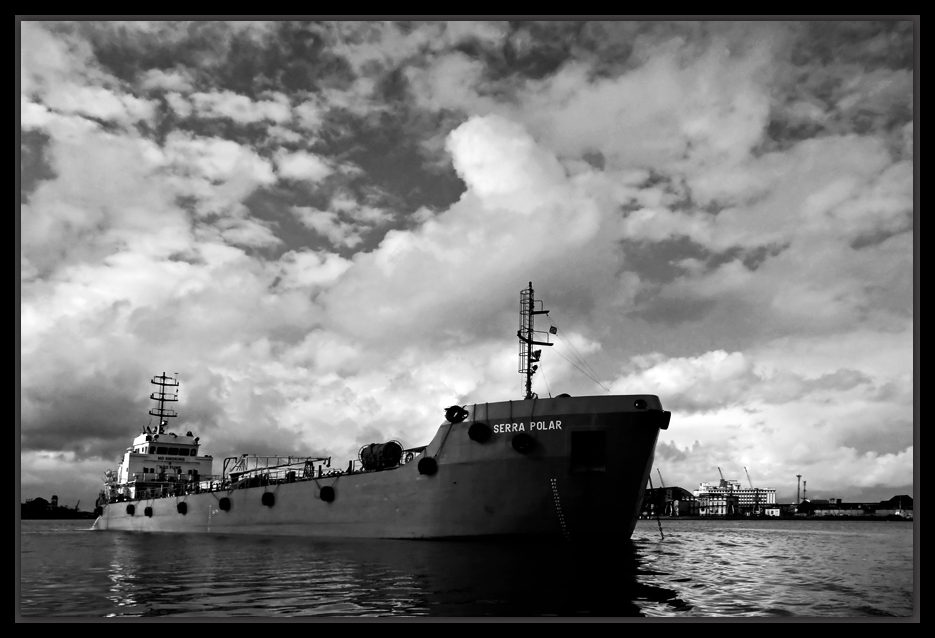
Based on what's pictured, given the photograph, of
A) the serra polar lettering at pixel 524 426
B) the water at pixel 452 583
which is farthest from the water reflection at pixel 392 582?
the serra polar lettering at pixel 524 426

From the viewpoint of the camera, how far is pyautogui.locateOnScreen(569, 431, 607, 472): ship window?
20672mm

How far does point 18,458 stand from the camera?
235 inches

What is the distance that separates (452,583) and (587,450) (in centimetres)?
858

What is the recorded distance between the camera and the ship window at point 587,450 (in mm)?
20672

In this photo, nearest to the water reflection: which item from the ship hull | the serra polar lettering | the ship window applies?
the ship hull

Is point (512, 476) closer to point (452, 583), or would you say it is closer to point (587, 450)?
point (587, 450)

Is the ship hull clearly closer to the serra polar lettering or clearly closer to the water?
the serra polar lettering

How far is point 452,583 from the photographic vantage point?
1332cm

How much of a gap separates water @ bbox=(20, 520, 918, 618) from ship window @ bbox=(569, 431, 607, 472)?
2.50 meters

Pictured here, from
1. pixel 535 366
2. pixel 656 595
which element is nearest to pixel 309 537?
pixel 535 366

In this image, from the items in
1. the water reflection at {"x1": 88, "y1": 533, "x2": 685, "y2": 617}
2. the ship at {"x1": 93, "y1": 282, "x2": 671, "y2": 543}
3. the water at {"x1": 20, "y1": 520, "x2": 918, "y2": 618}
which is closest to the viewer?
the water reflection at {"x1": 88, "y1": 533, "x2": 685, "y2": 617}
